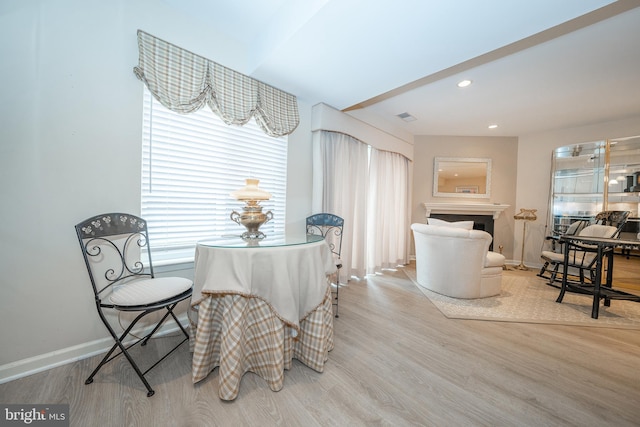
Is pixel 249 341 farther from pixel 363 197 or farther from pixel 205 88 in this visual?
pixel 363 197

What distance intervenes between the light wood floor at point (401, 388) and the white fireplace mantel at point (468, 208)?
3033 mm

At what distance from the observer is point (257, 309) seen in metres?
1.39

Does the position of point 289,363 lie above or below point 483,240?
below

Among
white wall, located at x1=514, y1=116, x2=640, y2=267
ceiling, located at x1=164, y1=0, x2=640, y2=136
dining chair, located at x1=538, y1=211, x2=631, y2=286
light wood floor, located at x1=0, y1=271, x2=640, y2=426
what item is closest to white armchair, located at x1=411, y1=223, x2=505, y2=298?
light wood floor, located at x1=0, y1=271, x2=640, y2=426

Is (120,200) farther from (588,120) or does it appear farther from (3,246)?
(588,120)

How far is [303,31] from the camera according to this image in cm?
175

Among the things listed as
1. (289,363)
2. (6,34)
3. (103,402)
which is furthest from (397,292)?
(6,34)

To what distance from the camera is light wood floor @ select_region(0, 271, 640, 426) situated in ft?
3.89

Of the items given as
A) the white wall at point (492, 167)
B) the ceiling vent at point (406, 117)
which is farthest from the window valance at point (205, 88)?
the white wall at point (492, 167)

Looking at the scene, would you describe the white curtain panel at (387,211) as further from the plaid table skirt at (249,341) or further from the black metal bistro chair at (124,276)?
the black metal bistro chair at (124,276)

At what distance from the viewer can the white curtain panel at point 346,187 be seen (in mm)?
2986

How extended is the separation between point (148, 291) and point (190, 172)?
3.51 feet

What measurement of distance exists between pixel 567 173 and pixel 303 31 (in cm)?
535

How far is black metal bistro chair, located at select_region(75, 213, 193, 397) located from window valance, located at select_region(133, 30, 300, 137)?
1.03m
